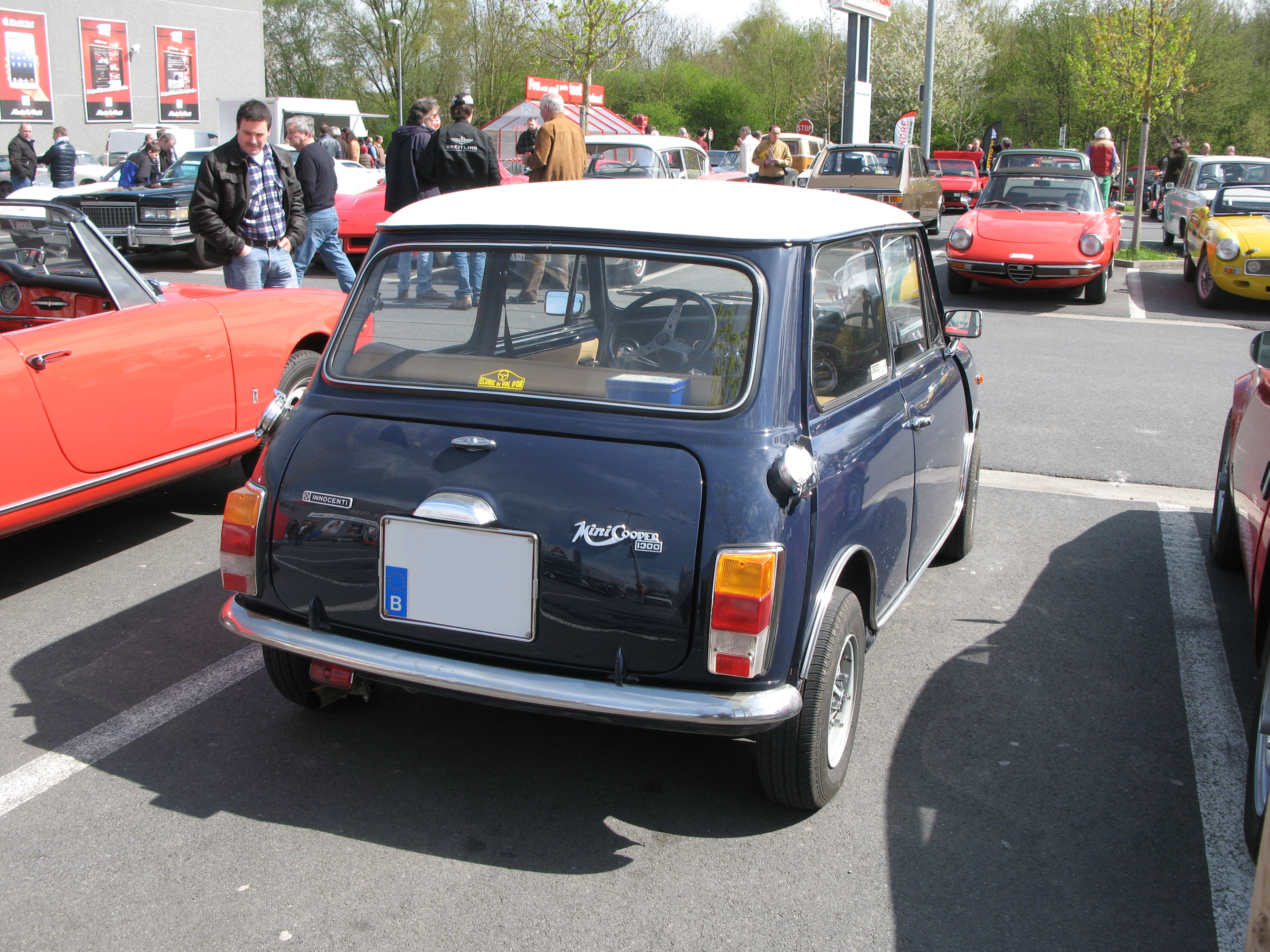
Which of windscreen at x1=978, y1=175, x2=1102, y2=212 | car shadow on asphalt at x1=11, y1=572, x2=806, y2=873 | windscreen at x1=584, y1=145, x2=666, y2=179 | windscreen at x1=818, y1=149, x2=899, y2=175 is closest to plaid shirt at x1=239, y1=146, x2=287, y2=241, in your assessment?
car shadow on asphalt at x1=11, y1=572, x2=806, y2=873

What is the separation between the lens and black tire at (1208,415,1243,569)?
460 centimetres

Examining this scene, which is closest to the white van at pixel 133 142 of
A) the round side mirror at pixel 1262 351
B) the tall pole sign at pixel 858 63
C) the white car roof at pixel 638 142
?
the white car roof at pixel 638 142

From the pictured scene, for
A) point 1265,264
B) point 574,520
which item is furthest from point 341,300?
point 1265,264

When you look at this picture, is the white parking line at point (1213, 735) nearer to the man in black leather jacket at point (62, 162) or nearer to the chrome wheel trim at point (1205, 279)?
the chrome wheel trim at point (1205, 279)

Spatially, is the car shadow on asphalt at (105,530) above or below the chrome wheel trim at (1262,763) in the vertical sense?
below

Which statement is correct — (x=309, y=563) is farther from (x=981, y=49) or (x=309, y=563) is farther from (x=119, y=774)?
(x=981, y=49)

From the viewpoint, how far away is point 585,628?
2682 mm

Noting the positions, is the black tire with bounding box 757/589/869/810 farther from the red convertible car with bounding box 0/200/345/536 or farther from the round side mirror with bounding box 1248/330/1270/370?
the red convertible car with bounding box 0/200/345/536

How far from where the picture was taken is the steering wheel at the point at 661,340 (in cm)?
293

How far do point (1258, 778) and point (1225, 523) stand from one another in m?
2.25

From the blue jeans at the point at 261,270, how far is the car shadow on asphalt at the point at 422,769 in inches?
147

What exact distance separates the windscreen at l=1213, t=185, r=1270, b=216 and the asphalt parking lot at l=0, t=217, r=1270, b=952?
33.2ft

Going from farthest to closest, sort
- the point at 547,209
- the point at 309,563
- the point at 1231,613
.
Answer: the point at 1231,613 → the point at 547,209 → the point at 309,563

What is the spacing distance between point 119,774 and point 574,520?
5.26ft
